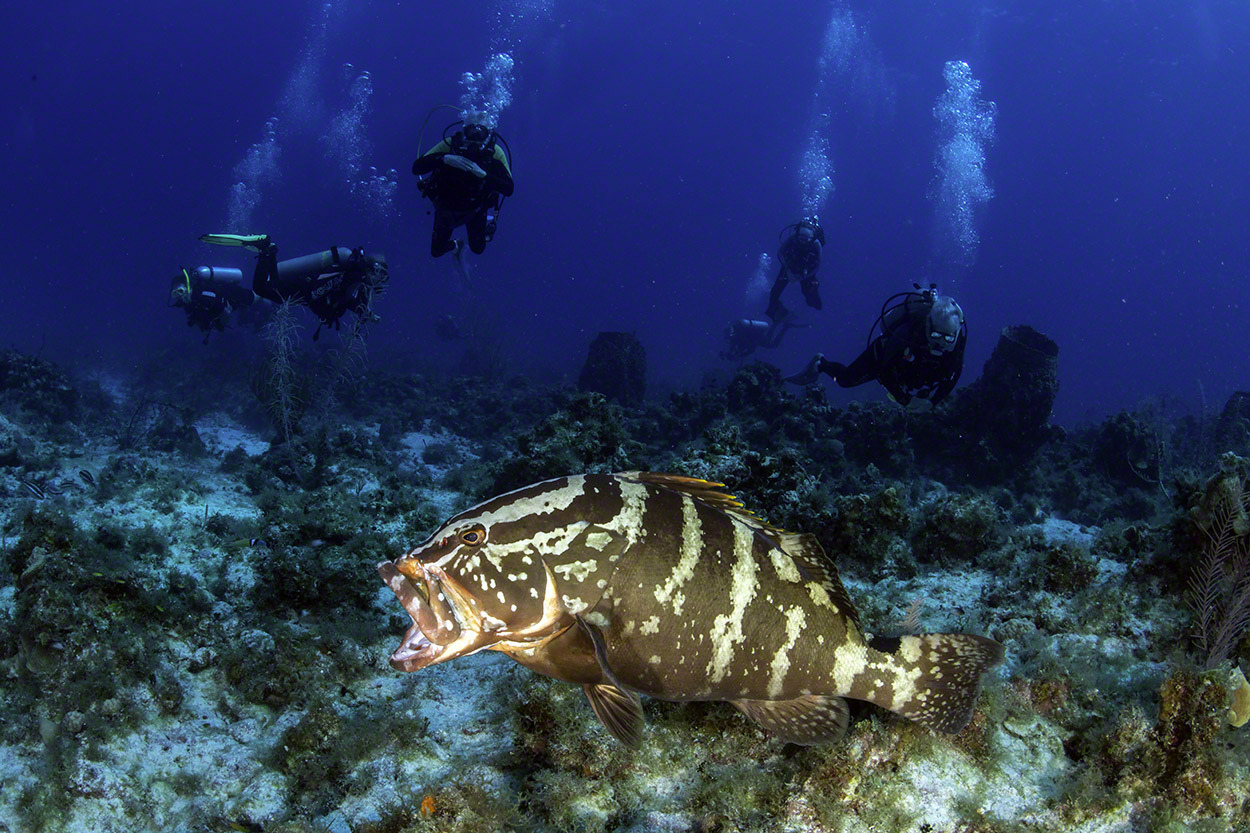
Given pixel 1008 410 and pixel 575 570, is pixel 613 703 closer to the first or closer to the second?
pixel 575 570

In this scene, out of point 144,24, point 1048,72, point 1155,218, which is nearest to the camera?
point 1048,72

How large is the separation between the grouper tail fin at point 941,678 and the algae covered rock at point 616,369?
44.2 ft

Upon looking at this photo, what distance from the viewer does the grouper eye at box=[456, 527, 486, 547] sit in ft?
7.26

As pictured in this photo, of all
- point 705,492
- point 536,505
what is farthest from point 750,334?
point 536,505

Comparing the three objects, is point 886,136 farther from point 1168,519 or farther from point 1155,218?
point 1168,519

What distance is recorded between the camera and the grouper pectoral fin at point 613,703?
2092 millimetres

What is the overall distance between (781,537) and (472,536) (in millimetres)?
1282

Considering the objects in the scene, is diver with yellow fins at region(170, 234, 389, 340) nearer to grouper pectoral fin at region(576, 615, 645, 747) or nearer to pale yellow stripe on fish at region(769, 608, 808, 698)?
grouper pectoral fin at region(576, 615, 645, 747)

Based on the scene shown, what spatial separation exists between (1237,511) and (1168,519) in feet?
4.22

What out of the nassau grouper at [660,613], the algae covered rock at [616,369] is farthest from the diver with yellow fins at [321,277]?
the nassau grouper at [660,613]

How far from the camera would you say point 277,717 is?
3.40 meters

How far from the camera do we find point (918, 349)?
29.3 feet

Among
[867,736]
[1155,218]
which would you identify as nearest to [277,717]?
[867,736]

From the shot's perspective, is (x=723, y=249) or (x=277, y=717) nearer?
(x=277, y=717)
